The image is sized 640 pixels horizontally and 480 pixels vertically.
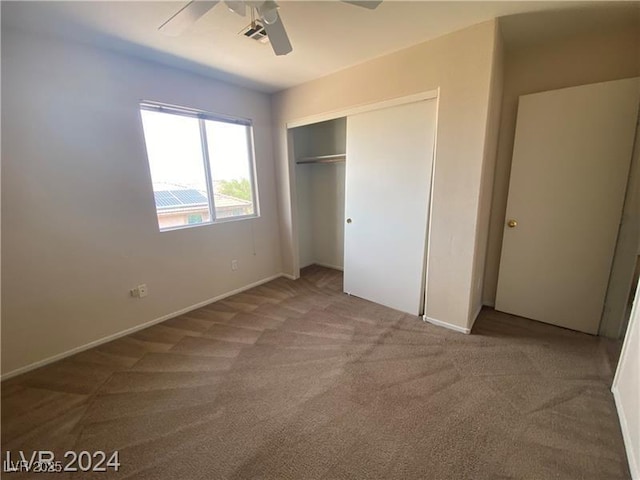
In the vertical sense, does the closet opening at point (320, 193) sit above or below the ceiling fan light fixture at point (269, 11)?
below

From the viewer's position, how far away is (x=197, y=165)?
2871mm

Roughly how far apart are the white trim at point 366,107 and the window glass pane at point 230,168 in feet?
2.11

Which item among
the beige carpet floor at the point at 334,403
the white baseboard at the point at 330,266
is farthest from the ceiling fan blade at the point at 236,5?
the white baseboard at the point at 330,266

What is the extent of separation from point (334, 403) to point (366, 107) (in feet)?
8.25

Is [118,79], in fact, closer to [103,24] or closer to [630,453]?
[103,24]

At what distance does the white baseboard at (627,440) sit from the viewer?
1.21m

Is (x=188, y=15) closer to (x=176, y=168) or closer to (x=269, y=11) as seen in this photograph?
(x=269, y=11)

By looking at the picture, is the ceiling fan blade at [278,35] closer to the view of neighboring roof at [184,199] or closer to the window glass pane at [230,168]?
the window glass pane at [230,168]

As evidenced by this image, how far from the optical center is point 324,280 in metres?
3.73

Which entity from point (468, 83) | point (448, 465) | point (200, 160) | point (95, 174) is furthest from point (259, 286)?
point (468, 83)

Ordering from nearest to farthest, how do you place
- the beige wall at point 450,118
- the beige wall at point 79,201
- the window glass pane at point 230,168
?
1. the beige wall at point 79,201
2. the beige wall at point 450,118
3. the window glass pane at point 230,168

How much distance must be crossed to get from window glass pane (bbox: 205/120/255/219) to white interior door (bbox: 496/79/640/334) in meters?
2.88

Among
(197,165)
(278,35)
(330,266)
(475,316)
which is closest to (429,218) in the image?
(475,316)

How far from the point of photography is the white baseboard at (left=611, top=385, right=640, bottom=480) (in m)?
1.21
